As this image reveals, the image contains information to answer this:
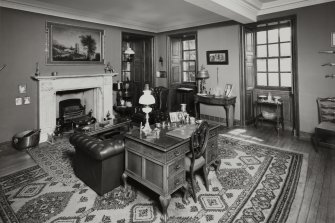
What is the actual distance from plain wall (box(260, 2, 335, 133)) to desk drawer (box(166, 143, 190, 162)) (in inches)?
161

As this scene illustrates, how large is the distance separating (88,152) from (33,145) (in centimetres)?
289

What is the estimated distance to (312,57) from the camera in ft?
17.3

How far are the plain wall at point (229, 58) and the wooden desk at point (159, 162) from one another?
13.9ft

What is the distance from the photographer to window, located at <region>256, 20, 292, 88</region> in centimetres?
619

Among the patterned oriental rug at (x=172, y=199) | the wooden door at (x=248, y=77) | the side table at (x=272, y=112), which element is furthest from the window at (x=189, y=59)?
the patterned oriental rug at (x=172, y=199)

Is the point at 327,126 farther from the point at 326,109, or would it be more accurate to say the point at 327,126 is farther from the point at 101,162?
the point at 101,162

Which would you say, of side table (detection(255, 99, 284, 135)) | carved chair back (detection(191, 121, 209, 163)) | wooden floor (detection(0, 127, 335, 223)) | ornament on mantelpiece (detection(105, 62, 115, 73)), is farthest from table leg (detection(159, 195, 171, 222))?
ornament on mantelpiece (detection(105, 62, 115, 73))

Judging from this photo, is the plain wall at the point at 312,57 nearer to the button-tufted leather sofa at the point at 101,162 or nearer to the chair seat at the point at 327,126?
the chair seat at the point at 327,126

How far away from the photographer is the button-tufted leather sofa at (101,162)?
3014 millimetres

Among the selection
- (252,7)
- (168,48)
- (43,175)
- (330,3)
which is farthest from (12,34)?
(330,3)

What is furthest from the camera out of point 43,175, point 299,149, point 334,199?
point 299,149

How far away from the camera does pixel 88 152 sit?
306 centimetres

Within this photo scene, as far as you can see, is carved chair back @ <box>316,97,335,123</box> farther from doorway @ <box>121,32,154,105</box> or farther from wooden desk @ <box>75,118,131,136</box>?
doorway @ <box>121,32,154,105</box>

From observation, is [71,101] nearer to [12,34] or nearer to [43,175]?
[12,34]
